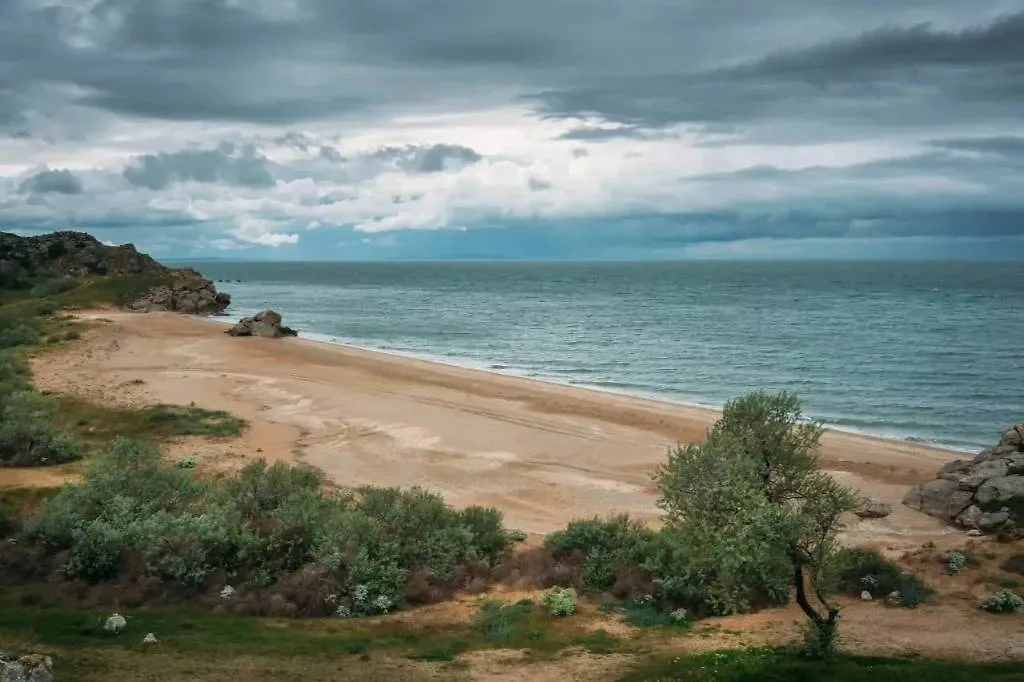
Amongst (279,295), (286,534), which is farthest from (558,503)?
(279,295)

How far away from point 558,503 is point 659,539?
716 centimetres

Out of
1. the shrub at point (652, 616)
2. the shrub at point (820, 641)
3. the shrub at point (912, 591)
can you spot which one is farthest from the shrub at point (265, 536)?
the shrub at point (912, 591)

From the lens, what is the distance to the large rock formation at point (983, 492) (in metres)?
23.3

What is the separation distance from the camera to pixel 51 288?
298 ft

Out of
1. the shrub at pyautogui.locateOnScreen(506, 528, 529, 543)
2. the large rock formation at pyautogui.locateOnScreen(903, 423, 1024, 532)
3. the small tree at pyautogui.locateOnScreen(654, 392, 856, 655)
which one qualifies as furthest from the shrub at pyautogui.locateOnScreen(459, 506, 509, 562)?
the large rock formation at pyautogui.locateOnScreen(903, 423, 1024, 532)

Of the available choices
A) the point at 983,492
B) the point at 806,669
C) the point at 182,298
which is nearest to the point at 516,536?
the point at 806,669

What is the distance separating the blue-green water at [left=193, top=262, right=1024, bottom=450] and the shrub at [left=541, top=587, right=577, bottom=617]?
24.0 metres

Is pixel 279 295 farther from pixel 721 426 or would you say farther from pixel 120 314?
pixel 721 426

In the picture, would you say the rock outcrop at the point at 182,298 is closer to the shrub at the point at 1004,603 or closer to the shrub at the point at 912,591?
the shrub at the point at 912,591

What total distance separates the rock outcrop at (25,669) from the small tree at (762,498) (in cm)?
1020

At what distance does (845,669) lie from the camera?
14.6 meters

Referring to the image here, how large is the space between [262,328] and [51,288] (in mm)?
34426

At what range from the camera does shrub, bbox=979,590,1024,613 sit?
59.3 ft

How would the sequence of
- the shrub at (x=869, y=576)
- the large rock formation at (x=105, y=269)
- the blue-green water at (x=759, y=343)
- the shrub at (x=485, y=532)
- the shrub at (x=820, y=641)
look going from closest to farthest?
the shrub at (x=820, y=641) < the shrub at (x=869, y=576) < the shrub at (x=485, y=532) < the blue-green water at (x=759, y=343) < the large rock formation at (x=105, y=269)
